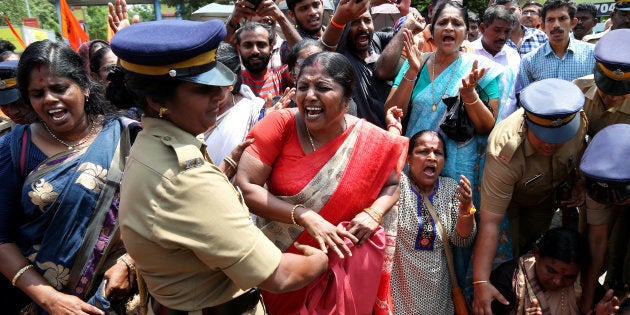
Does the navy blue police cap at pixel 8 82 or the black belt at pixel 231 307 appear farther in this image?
the navy blue police cap at pixel 8 82

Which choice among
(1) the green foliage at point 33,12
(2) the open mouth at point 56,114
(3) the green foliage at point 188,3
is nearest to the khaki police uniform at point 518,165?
(2) the open mouth at point 56,114

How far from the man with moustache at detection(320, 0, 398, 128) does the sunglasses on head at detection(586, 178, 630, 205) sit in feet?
4.39

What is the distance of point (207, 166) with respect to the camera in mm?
1512

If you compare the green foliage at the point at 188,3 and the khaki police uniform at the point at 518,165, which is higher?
the khaki police uniform at the point at 518,165

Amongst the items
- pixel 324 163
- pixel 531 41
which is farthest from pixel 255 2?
pixel 531 41

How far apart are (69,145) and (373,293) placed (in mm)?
1499

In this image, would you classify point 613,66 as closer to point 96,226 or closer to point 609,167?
point 609,167

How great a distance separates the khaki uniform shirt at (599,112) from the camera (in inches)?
111

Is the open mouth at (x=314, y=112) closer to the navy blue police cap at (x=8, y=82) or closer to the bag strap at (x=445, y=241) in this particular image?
the bag strap at (x=445, y=241)

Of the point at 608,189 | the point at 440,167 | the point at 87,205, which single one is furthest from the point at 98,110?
the point at 608,189

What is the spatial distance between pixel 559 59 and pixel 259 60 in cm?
235

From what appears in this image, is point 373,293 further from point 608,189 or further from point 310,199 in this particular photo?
point 608,189

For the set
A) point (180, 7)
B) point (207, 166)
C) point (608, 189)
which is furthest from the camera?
point (180, 7)

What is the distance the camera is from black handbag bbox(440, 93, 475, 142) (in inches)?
120
